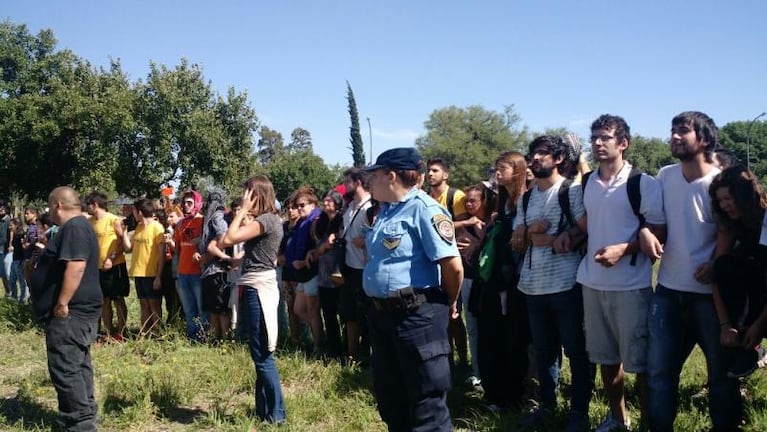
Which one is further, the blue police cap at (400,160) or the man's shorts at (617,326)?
the man's shorts at (617,326)

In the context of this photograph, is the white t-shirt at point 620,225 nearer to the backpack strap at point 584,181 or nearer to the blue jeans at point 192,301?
the backpack strap at point 584,181

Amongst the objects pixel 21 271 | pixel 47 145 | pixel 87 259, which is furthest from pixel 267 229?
pixel 47 145

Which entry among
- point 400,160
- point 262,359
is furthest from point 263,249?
point 400,160

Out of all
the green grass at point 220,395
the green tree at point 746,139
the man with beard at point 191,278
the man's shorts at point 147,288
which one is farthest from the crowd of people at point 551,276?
the green tree at point 746,139

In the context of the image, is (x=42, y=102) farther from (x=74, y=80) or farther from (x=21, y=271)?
(x=21, y=271)

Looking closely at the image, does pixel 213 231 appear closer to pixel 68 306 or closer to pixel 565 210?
pixel 68 306

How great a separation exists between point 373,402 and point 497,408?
974mm

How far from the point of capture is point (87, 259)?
14.5ft

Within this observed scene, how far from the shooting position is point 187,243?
7.14 m

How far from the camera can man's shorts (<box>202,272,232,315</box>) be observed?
6.68 metres

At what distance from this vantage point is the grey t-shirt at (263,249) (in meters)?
4.41

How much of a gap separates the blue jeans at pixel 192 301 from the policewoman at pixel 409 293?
13.8 ft

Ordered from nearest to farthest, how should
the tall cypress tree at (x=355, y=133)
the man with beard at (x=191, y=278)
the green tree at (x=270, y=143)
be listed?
the man with beard at (x=191, y=278), the tall cypress tree at (x=355, y=133), the green tree at (x=270, y=143)

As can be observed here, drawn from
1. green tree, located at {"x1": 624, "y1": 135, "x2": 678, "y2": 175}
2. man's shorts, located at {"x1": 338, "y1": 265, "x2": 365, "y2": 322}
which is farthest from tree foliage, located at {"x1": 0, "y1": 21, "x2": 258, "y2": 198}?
green tree, located at {"x1": 624, "y1": 135, "x2": 678, "y2": 175}
